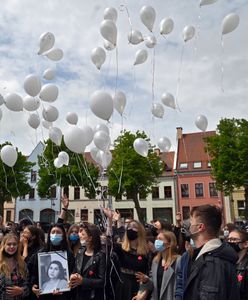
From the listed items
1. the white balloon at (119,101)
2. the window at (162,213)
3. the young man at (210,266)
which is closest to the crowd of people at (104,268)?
the young man at (210,266)

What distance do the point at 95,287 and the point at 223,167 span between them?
22.4 meters

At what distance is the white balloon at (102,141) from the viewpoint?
18.9 feet

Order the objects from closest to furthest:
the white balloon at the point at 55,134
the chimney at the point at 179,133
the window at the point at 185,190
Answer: the white balloon at the point at 55,134 < the window at the point at 185,190 < the chimney at the point at 179,133

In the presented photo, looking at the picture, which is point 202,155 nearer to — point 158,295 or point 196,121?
point 196,121

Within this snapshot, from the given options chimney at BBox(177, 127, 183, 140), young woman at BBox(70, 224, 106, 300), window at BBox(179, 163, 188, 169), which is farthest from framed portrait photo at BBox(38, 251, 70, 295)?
chimney at BBox(177, 127, 183, 140)

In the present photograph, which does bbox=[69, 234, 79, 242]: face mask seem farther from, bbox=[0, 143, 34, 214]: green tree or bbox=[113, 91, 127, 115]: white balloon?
bbox=[0, 143, 34, 214]: green tree

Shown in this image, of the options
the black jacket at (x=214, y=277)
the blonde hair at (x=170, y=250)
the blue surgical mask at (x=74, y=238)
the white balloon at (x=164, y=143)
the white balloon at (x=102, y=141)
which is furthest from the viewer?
the white balloon at (x=164, y=143)

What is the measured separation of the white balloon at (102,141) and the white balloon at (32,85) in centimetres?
174

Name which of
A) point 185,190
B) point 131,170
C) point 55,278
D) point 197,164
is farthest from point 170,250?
point 197,164

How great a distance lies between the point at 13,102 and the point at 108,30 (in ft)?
8.35

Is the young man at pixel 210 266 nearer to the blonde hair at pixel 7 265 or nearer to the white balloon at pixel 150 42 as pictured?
the blonde hair at pixel 7 265

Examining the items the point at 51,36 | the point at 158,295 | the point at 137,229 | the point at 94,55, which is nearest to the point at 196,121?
the point at 94,55

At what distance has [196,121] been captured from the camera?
8.02 m

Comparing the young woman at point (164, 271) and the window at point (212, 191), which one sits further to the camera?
the window at point (212, 191)
